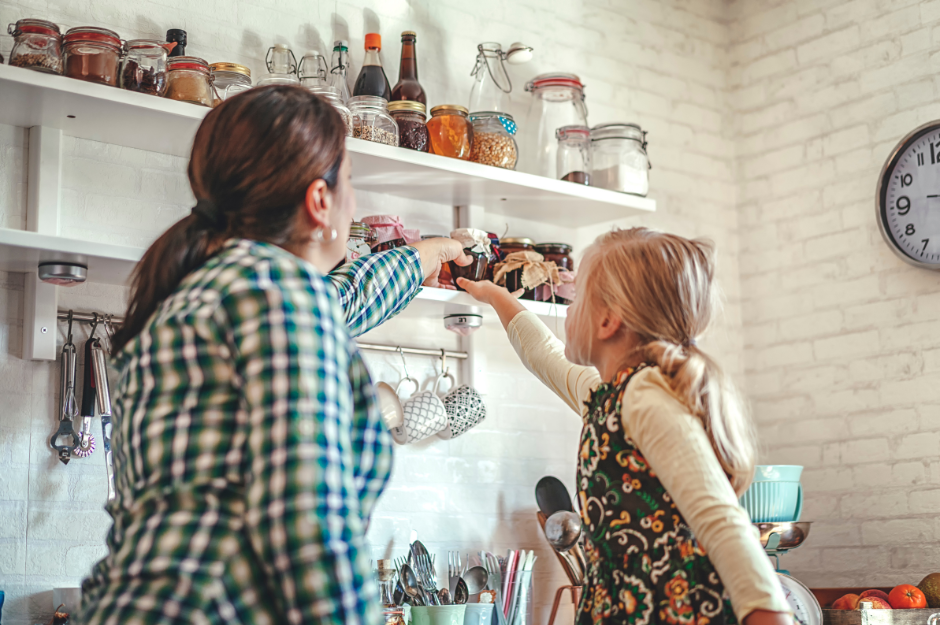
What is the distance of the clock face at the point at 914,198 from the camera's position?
2922mm

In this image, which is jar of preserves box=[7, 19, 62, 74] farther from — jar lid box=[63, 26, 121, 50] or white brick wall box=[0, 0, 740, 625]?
white brick wall box=[0, 0, 740, 625]

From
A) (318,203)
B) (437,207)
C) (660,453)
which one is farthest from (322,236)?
(437,207)

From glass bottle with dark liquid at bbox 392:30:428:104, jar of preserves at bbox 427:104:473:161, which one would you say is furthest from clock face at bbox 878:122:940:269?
glass bottle with dark liquid at bbox 392:30:428:104

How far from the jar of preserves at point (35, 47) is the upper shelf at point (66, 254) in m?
0.34

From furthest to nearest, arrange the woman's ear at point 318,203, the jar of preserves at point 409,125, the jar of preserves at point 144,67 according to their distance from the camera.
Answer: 1. the jar of preserves at point 409,125
2. the jar of preserves at point 144,67
3. the woman's ear at point 318,203

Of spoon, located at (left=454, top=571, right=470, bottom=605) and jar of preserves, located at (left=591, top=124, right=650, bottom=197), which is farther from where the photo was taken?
jar of preserves, located at (left=591, top=124, right=650, bottom=197)

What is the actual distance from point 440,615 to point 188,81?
4.29 feet

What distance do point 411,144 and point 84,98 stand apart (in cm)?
80

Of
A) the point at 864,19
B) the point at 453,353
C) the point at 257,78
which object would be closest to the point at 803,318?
the point at 864,19

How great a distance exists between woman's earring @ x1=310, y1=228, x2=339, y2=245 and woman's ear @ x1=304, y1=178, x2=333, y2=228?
0.4 inches

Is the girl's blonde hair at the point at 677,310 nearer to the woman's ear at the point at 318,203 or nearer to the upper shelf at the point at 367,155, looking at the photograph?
the woman's ear at the point at 318,203

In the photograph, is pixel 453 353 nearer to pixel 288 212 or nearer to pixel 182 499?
pixel 288 212

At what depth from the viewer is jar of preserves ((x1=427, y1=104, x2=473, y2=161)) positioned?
2535mm

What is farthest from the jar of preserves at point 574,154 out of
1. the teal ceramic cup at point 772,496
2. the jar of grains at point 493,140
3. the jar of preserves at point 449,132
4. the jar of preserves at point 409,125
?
the teal ceramic cup at point 772,496
